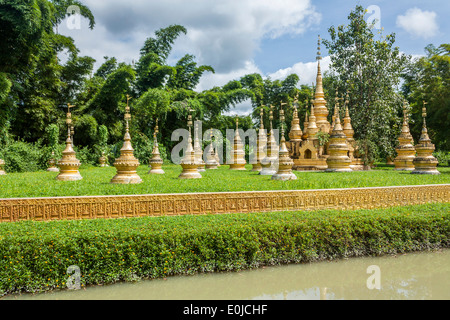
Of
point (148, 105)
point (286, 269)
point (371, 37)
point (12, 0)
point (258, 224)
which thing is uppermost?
point (12, 0)

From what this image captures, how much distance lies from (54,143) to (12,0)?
895 cm

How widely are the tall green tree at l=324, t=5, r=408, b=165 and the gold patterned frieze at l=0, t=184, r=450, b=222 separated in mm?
10847

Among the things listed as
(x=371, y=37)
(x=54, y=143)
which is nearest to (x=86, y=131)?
(x=54, y=143)

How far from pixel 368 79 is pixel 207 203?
52.1ft

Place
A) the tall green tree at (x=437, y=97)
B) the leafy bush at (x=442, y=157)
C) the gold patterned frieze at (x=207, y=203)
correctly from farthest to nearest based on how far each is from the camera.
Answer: the leafy bush at (x=442, y=157)
the tall green tree at (x=437, y=97)
the gold patterned frieze at (x=207, y=203)

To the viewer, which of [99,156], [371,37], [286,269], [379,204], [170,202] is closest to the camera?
[286,269]

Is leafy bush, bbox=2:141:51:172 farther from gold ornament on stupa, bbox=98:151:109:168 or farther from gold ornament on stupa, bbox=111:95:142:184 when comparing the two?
gold ornament on stupa, bbox=111:95:142:184

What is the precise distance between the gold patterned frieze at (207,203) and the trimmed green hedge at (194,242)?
0.86 m

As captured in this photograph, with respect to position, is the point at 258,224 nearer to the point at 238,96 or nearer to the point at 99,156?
the point at 99,156

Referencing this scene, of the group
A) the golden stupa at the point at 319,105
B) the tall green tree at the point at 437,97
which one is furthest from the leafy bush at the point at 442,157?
the golden stupa at the point at 319,105

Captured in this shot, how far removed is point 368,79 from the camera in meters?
20.5

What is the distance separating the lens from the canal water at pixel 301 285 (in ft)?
17.2

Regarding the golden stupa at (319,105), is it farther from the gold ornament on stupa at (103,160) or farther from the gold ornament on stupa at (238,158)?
the gold ornament on stupa at (103,160)

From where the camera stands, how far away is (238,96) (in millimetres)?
34625
